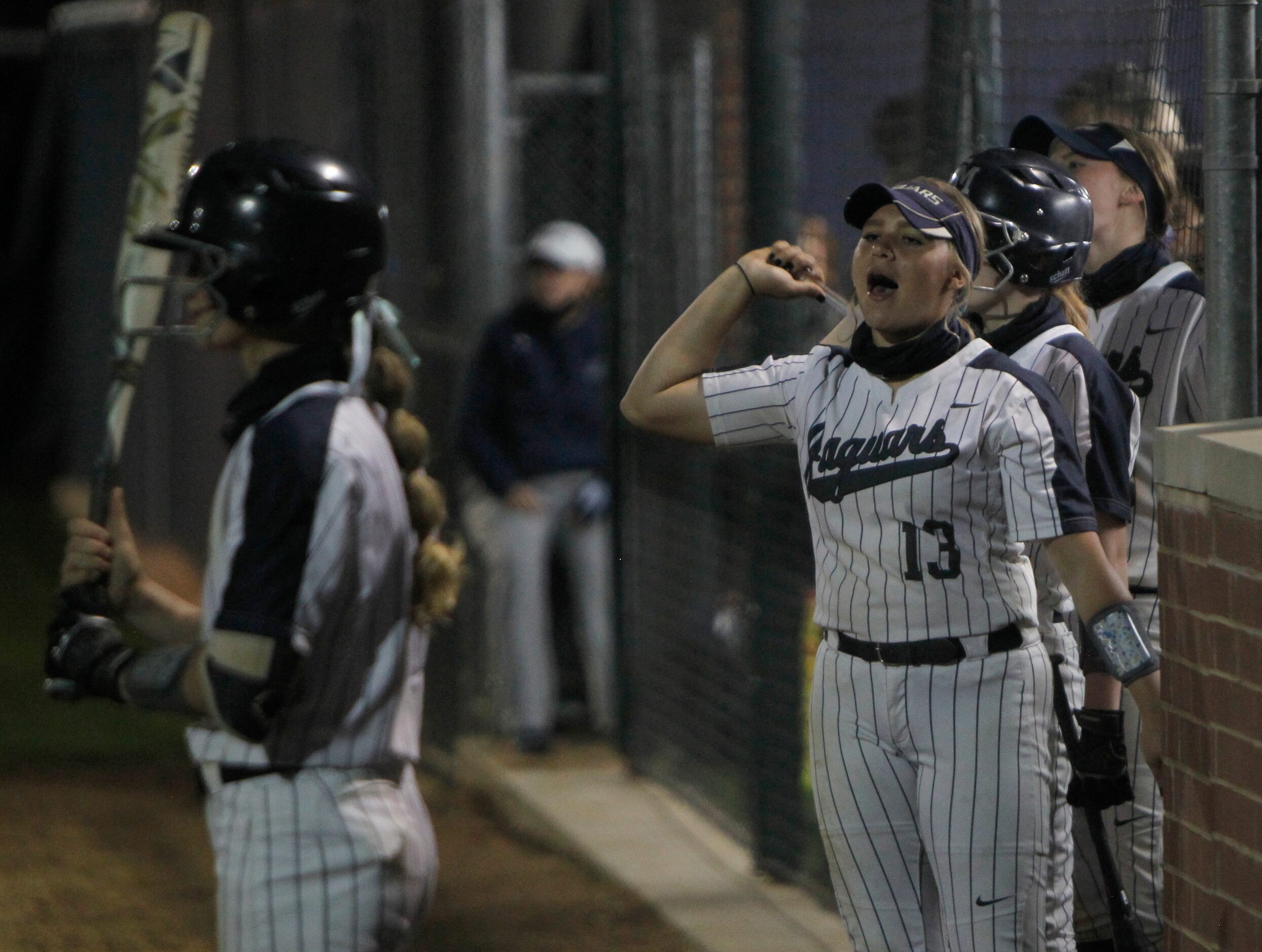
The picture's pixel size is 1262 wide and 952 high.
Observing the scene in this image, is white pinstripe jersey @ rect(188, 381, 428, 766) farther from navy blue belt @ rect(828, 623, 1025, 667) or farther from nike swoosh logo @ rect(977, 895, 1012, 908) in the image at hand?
nike swoosh logo @ rect(977, 895, 1012, 908)

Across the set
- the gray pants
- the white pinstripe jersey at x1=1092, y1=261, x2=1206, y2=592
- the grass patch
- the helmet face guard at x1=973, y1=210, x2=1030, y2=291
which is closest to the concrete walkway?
the gray pants

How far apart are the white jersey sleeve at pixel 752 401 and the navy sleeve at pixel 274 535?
105 cm

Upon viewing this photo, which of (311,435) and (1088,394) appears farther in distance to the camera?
(1088,394)

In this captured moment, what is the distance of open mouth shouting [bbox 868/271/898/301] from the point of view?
318 centimetres

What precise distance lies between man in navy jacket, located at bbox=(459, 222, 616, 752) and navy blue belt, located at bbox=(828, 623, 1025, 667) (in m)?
4.53

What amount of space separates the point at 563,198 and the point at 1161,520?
221 inches

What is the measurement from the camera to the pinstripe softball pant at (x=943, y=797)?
3145 millimetres

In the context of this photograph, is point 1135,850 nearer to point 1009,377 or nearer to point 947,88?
point 1009,377

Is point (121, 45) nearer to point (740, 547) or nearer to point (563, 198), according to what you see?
point (563, 198)

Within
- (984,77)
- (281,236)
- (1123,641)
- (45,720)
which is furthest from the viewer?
(45,720)

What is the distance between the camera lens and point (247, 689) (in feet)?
8.30

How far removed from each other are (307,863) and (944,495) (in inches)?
46.8

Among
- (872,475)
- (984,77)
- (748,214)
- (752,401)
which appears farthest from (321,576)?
(748,214)

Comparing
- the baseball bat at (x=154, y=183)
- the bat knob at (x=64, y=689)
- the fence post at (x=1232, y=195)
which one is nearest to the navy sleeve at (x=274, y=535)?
the bat knob at (x=64, y=689)
